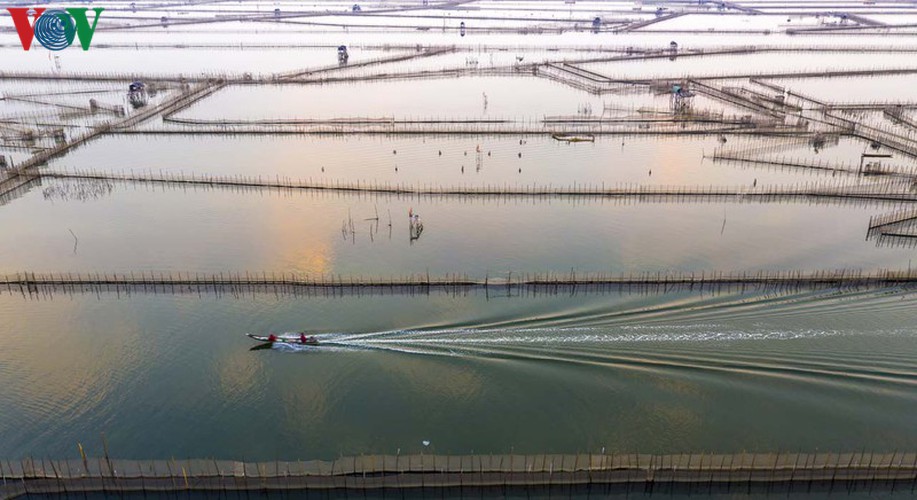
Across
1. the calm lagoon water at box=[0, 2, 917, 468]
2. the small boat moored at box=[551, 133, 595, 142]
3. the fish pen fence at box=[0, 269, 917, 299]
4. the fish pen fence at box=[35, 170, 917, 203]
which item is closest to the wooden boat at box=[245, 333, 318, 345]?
the calm lagoon water at box=[0, 2, 917, 468]

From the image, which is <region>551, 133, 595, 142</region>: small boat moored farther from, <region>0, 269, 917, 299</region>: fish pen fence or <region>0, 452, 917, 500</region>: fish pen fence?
<region>0, 452, 917, 500</region>: fish pen fence

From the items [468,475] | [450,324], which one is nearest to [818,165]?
[450,324]

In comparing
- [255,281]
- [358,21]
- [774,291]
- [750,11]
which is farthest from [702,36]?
[255,281]

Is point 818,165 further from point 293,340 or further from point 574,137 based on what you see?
point 293,340

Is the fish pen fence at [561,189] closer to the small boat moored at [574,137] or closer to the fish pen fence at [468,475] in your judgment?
the small boat moored at [574,137]

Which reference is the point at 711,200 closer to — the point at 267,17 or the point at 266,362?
the point at 266,362
